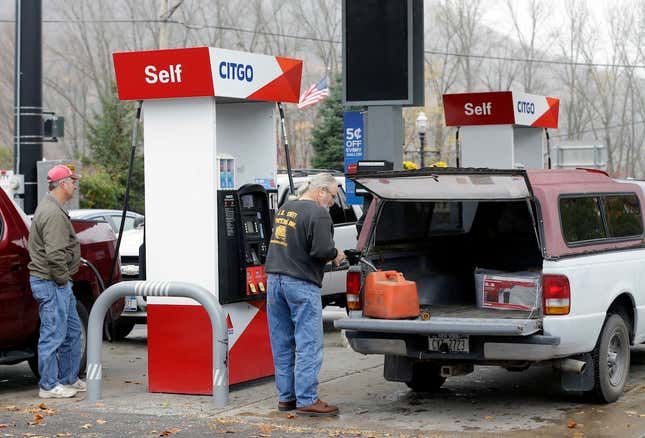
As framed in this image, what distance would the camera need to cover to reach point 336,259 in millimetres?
8516

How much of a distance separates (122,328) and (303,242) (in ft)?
Result: 19.1

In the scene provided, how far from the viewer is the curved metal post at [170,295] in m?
8.97

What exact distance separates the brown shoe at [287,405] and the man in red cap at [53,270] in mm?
1998

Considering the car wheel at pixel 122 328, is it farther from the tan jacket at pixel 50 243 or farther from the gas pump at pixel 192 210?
the tan jacket at pixel 50 243

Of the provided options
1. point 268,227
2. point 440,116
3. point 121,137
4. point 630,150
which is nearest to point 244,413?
point 268,227

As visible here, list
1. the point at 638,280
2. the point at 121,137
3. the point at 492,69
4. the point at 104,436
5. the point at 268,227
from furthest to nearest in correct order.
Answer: the point at 492,69 → the point at 121,137 → the point at 268,227 → the point at 638,280 → the point at 104,436

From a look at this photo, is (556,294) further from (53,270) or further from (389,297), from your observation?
(53,270)

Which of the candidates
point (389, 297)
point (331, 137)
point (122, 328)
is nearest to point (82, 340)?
point (122, 328)

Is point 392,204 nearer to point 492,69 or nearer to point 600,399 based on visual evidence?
point 600,399

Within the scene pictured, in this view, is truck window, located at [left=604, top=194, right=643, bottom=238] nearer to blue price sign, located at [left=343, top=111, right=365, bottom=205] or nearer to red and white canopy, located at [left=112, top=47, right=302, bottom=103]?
red and white canopy, located at [left=112, top=47, right=302, bottom=103]

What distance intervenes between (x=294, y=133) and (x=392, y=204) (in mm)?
51972

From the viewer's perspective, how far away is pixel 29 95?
13.9 metres

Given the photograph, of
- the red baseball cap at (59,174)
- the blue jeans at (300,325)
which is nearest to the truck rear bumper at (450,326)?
the blue jeans at (300,325)

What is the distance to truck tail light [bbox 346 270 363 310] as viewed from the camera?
351 inches
